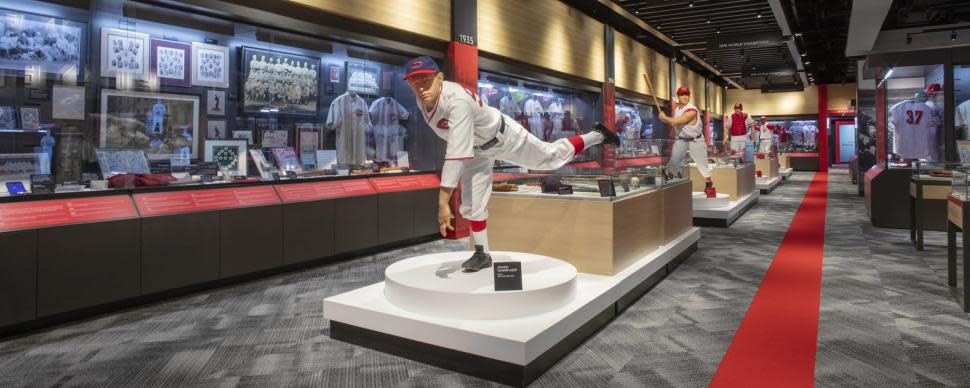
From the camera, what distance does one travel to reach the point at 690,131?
8.48 meters

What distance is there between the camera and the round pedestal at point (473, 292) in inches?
122

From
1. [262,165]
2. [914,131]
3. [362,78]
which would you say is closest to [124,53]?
[262,165]

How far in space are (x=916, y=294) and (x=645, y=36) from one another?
976 centimetres

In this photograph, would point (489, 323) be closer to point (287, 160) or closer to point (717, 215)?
point (287, 160)

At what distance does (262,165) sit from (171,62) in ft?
3.99

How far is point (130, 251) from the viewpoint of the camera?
4.15 meters

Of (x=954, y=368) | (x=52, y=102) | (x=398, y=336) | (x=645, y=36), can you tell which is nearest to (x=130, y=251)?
(x=52, y=102)

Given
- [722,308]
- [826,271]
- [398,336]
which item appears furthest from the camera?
[826,271]

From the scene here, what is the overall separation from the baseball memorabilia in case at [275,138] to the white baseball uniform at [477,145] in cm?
281

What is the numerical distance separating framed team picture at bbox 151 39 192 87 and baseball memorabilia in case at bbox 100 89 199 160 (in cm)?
14

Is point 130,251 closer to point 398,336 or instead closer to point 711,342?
point 398,336

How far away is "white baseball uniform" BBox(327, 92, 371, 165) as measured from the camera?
650 centimetres

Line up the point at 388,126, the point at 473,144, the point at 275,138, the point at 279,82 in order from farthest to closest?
1. the point at 388,126
2. the point at 279,82
3. the point at 275,138
4. the point at 473,144

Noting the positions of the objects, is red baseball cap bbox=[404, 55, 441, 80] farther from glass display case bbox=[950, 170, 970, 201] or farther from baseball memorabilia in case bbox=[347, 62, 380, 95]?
glass display case bbox=[950, 170, 970, 201]
